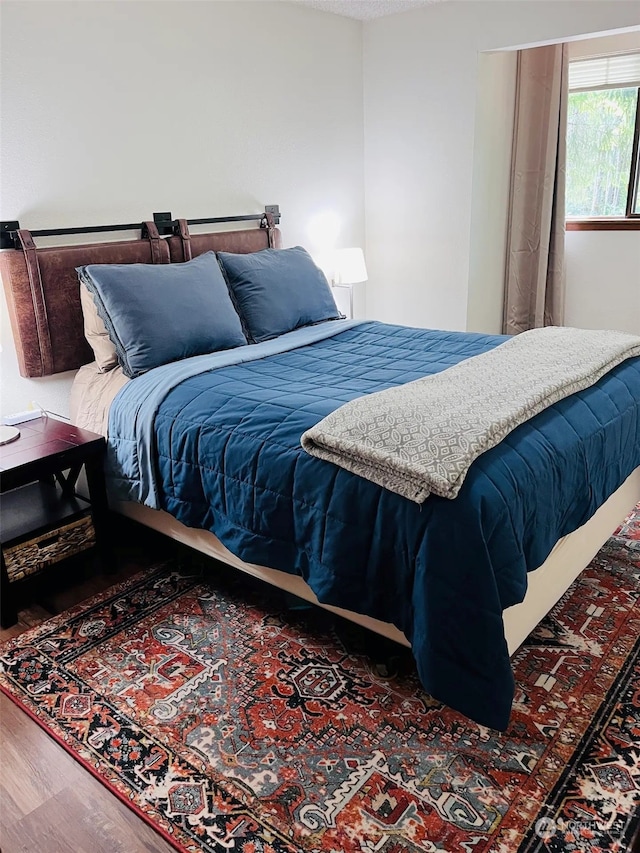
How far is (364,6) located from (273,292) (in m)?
1.97

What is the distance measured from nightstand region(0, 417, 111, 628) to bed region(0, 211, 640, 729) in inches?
4.2

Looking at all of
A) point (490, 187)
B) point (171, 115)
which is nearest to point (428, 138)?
point (490, 187)

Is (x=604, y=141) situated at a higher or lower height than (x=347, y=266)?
higher

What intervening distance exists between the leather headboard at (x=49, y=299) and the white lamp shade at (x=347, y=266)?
141cm

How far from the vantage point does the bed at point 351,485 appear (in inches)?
61.3

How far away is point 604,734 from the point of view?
5.56 feet

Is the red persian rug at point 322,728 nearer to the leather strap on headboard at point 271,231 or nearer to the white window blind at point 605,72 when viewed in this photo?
the leather strap on headboard at point 271,231

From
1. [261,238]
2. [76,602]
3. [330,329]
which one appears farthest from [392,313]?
[76,602]

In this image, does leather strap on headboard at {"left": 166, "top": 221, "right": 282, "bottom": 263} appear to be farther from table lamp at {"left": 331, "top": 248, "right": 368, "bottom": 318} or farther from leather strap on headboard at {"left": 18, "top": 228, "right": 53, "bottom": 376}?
leather strap on headboard at {"left": 18, "top": 228, "right": 53, "bottom": 376}

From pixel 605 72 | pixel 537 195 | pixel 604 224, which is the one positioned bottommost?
pixel 604 224

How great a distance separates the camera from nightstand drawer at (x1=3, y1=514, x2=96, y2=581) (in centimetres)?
224

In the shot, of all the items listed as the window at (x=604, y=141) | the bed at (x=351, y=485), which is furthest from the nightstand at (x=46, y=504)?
the window at (x=604, y=141)

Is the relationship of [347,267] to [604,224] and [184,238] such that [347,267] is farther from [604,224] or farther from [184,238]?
[604,224]

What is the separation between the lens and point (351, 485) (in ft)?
5.61
